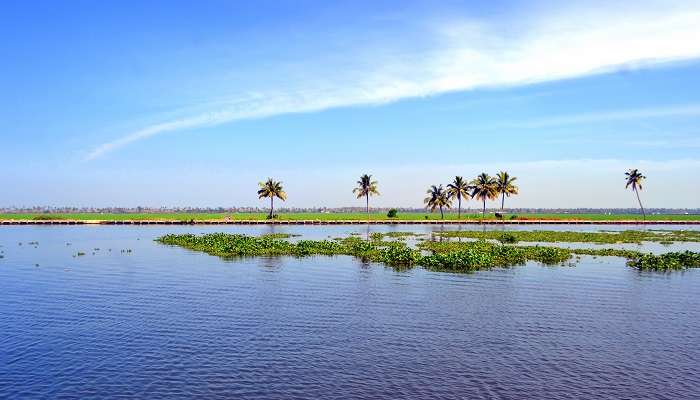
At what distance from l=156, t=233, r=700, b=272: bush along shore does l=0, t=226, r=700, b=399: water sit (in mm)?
6063

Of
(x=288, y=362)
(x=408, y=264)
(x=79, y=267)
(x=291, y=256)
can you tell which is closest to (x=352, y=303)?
(x=288, y=362)

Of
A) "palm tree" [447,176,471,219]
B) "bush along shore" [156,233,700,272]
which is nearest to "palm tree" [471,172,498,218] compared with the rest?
"palm tree" [447,176,471,219]

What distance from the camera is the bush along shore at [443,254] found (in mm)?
48531

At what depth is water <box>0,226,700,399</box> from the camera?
17.8m

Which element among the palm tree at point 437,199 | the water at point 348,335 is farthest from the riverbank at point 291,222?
Answer: the water at point 348,335

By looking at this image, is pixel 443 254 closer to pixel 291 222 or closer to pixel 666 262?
pixel 666 262

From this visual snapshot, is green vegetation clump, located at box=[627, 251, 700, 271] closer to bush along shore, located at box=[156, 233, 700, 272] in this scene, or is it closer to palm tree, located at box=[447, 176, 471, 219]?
bush along shore, located at box=[156, 233, 700, 272]

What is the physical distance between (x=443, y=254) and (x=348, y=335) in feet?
103

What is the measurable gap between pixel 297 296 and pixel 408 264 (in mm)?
18742

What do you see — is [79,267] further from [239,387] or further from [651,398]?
[651,398]

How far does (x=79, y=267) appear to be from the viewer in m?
47.6

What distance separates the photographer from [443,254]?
177 feet

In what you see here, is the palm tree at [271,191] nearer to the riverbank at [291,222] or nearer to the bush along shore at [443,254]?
the riverbank at [291,222]

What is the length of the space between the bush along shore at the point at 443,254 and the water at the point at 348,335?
606 centimetres
